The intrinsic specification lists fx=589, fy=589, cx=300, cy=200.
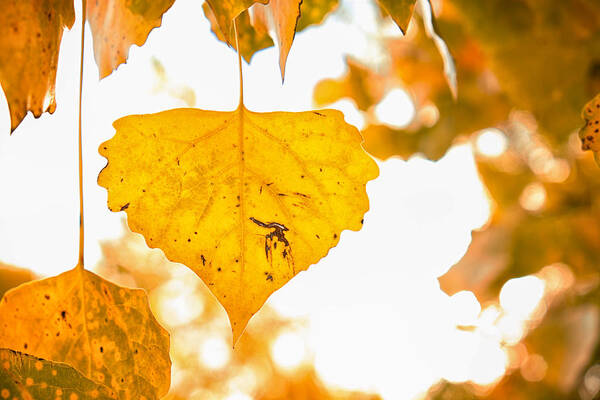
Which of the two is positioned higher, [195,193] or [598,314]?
[195,193]

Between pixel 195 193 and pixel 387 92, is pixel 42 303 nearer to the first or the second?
pixel 195 193

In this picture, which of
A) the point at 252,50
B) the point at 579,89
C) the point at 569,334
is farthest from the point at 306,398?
the point at 252,50

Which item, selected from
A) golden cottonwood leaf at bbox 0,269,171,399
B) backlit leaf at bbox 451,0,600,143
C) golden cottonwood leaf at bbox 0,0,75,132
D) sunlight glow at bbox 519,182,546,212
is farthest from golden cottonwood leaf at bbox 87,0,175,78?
sunlight glow at bbox 519,182,546,212

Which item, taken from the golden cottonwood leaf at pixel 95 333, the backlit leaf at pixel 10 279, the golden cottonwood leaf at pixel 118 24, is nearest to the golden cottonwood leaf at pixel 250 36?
the golden cottonwood leaf at pixel 118 24

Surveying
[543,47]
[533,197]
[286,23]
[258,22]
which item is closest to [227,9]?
[286,23]

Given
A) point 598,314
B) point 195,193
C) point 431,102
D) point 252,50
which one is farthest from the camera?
point 431,102

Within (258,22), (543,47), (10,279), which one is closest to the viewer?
(258,22)

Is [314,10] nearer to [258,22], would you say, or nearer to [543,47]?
[258,22]
